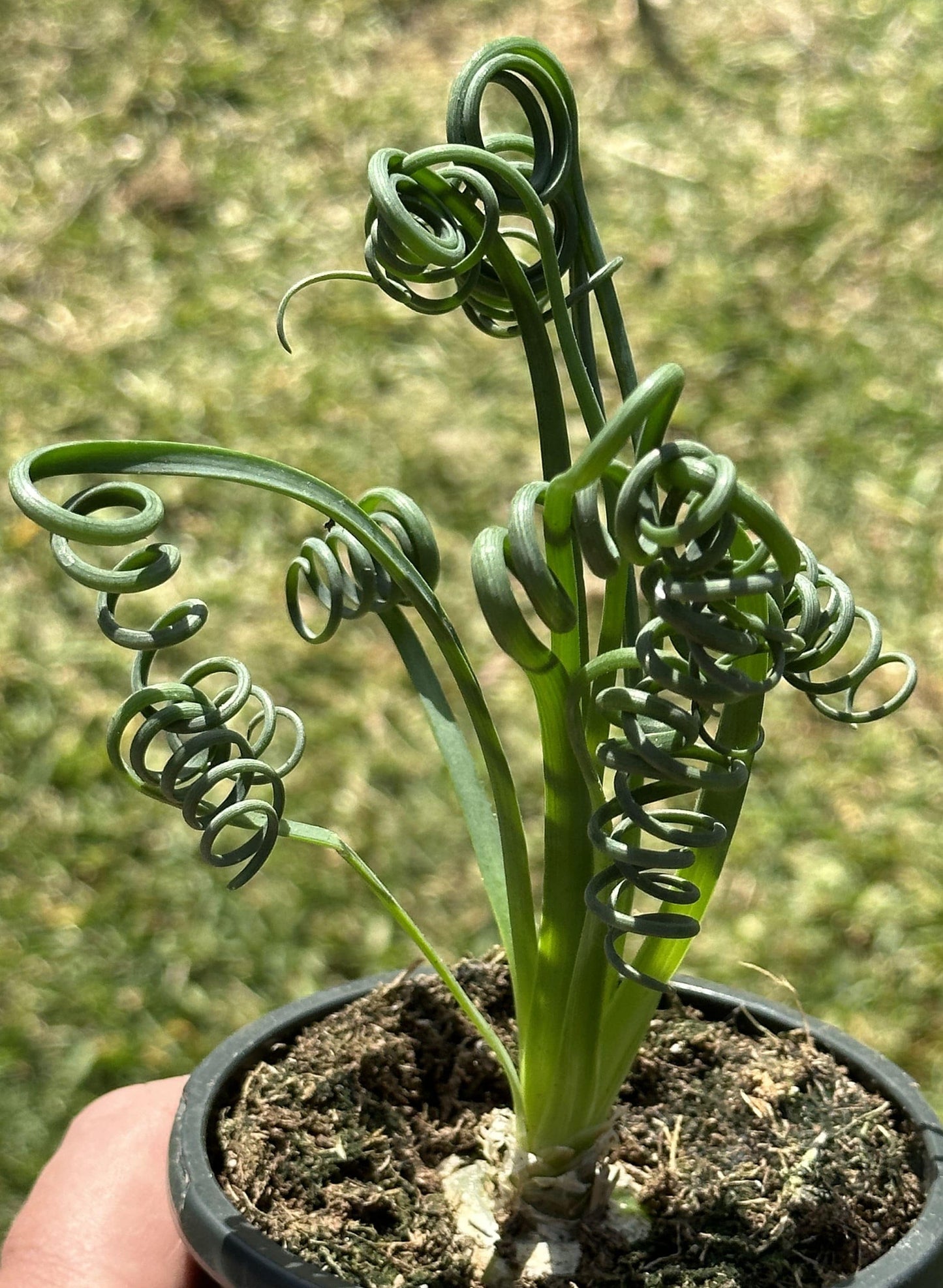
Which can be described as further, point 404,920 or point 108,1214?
point 108,1214

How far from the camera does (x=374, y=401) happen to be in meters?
1.79

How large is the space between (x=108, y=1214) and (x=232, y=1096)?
0.21 meters

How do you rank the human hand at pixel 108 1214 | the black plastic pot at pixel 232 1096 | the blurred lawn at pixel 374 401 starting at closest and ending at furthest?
the black plastic pot at pixel 232 1096 → the human hand at pixel 108 1214 → the blurred lawn at pixel 374 401

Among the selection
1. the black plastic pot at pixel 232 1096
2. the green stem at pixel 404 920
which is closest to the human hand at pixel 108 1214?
the black plastic pot at pixel 232 1096

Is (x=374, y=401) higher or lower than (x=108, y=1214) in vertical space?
higher

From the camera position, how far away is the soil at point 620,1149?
650 millimetres

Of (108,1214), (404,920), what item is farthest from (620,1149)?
(108,1214)

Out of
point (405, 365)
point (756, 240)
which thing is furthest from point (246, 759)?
point (756, 240)

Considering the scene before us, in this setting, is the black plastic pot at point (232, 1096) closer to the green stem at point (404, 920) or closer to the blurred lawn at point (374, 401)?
the green stem at point (404, 920)

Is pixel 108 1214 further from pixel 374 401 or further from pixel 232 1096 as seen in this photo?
pixel 374 401

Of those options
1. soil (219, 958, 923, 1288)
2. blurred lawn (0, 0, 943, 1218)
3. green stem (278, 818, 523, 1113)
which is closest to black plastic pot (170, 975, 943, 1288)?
soil (219, 958, 923, 1288)

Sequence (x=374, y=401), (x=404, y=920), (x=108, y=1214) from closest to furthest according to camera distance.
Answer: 1. (x=404, y=920)
2. (x=108, y=1214)
3. (x=374, y=401)

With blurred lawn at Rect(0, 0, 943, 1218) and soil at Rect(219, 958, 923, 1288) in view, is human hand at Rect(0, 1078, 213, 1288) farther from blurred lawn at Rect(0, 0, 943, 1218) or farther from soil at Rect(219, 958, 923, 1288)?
blurred lawn at Rect(0, 0, 943, 1218)

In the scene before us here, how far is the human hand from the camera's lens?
832mm
